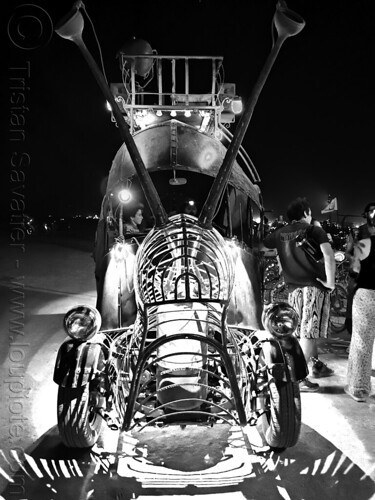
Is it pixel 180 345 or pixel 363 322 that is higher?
pixel 363 322

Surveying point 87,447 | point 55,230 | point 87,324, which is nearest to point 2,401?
point 87,447

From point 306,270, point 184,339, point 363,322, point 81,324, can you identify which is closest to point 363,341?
point 363,322

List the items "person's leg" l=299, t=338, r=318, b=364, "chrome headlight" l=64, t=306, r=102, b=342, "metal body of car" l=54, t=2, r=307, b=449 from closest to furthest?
"metal body of car" l=54, t=2, r=307, b=449 → "chrome headlight" l=64, t=306, r=102, b=342 → "person's leg" l=299, t=338, r=318, b=364

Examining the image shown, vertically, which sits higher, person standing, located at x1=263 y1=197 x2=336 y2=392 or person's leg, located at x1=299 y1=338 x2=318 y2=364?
person standing, located at x1=263 y1=197 x2=336 y2=392

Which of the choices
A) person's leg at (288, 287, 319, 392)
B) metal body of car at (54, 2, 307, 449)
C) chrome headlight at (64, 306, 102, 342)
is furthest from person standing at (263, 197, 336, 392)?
chrome headlight at (64, 306, 102, 342)

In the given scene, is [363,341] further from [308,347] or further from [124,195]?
[124,195]

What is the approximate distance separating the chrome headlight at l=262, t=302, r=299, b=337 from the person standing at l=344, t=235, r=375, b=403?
140cm

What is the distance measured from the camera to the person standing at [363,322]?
189 inches

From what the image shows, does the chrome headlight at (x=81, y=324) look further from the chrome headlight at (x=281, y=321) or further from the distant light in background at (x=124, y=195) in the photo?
the distant light in background at (x=124, y=195)

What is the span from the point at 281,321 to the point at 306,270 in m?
1.49

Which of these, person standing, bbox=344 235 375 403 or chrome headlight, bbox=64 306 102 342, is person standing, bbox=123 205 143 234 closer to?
chrome headlight, bbox=64 306 102 342

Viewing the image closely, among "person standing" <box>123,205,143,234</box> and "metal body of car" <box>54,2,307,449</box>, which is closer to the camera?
"metal body of car" <box>54,2,307,449</box>

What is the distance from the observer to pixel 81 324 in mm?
3775

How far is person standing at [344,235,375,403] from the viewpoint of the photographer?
4797 millimetres
